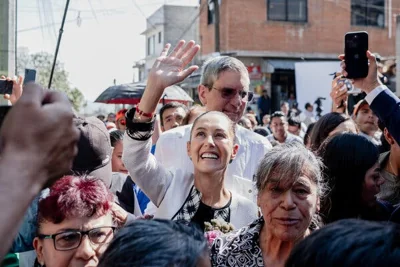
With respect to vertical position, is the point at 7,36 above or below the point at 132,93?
above

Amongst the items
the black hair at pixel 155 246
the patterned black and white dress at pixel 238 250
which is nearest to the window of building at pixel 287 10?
the patterned black and white dress at pixel 238 250

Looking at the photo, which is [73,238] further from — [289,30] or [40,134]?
[289,30]

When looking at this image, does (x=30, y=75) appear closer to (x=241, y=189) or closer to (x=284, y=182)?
(x=241, y=189)

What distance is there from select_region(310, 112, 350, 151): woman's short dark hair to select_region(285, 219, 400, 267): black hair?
2922mm

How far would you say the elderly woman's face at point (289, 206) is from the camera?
8.36ft

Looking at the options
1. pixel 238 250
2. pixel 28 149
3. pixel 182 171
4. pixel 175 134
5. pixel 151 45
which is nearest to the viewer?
pixel 28 149

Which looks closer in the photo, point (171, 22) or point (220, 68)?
point (220, 68)

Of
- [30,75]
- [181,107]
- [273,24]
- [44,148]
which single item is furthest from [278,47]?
[44,148]

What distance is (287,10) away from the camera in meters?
25.1

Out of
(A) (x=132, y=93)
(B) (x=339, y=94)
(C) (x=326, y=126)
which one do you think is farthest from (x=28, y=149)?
(A) (x=132, y=93)

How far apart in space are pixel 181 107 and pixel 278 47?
19.0 meters

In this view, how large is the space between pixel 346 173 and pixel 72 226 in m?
1.38

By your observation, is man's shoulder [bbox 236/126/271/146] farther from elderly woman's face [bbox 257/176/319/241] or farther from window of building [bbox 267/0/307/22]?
window of building [bbox 267/0/307/22]

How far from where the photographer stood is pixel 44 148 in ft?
4.09
